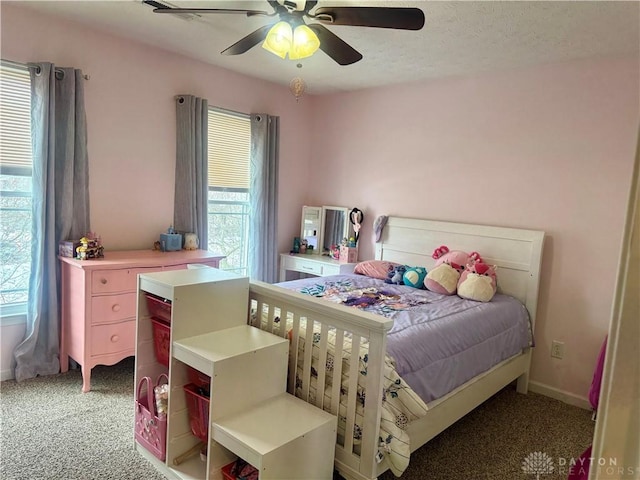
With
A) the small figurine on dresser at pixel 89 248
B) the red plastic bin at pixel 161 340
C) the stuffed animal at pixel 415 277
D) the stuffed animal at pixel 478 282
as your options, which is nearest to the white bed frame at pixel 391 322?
the stuffed animal at pixel 478 282

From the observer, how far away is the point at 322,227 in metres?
4.46

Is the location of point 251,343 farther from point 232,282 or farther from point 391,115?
point 391,115

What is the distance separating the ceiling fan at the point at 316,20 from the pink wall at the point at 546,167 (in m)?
1.55

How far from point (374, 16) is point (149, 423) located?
2.16m

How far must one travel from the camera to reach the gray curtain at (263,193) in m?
4.07

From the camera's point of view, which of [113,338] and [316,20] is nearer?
[316,20]

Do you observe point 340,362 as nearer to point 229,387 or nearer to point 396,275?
point 229,387

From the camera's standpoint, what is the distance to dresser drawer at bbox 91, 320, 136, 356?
2.76 meters

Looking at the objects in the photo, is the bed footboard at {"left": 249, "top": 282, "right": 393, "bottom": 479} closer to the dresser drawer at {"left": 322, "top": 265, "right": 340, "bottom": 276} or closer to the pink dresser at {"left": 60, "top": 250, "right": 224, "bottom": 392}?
the pink dresser at {"left": 60, "top": 250, "right": 224, "bottom": 392}

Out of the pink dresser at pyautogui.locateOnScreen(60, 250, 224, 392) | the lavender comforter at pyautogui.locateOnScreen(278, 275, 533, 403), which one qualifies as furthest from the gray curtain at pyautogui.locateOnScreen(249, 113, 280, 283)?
the pink dresser at pyautogui.locateOnScreen(60, 250, 224, 392)

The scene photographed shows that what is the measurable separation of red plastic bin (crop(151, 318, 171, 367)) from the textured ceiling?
1787 millimetres

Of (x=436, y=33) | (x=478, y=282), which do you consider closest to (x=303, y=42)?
(x=436, y=33)

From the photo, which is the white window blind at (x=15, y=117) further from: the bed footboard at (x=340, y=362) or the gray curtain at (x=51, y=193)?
the bed footboard at (x=340, y=362)

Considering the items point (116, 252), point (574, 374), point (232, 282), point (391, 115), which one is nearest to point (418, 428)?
point (232, 282)
